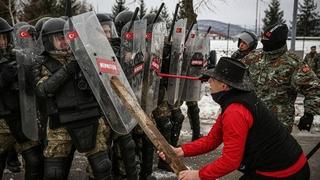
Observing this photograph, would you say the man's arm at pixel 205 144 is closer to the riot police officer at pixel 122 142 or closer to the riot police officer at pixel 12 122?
the riot police officer at pixel 122 142

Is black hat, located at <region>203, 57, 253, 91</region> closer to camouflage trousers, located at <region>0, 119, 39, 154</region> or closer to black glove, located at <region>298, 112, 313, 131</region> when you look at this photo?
black glove, located at <region>298, 112, 313, 131</region>

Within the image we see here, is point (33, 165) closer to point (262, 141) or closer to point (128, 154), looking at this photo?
point (128, 154)

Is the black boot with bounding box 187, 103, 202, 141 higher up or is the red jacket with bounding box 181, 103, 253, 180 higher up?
the red jacket with bounding box 181, 103, 253, 180

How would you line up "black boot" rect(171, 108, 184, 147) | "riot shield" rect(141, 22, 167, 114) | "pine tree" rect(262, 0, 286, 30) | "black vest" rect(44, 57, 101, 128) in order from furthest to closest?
"pine tree" rect(262, 0, 286, 30) → "black boot" rect(171, 108, 184, 147) → "riot shield" rect(141, 22, 167, 114) → "black vest" rect(44, 57, 101, 128)

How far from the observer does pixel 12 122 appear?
13.4 ft

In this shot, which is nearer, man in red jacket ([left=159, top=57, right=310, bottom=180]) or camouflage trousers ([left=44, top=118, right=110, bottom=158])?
man in red jacket ([left=159, top=57, right=310, bottom=180])

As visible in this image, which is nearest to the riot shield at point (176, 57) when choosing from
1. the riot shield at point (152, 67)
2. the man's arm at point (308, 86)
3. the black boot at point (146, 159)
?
the riot shield at point (152, 67)

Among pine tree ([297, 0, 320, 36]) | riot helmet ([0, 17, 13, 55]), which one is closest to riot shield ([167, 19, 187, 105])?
riot helmet ([0, 17, 13, 55])

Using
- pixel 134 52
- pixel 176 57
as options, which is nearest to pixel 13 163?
pixel 134 52

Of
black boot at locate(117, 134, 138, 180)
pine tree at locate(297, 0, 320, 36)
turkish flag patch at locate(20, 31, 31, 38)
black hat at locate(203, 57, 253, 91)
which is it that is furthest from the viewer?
pine tree at locate(297, 0, 320, 36)

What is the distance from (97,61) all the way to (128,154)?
1.21 metres

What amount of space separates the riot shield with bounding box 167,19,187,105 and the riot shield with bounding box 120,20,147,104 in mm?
926

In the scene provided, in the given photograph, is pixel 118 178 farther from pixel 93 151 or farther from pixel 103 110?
pixel 103 110

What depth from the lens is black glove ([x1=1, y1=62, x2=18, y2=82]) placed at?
3.87 meters
